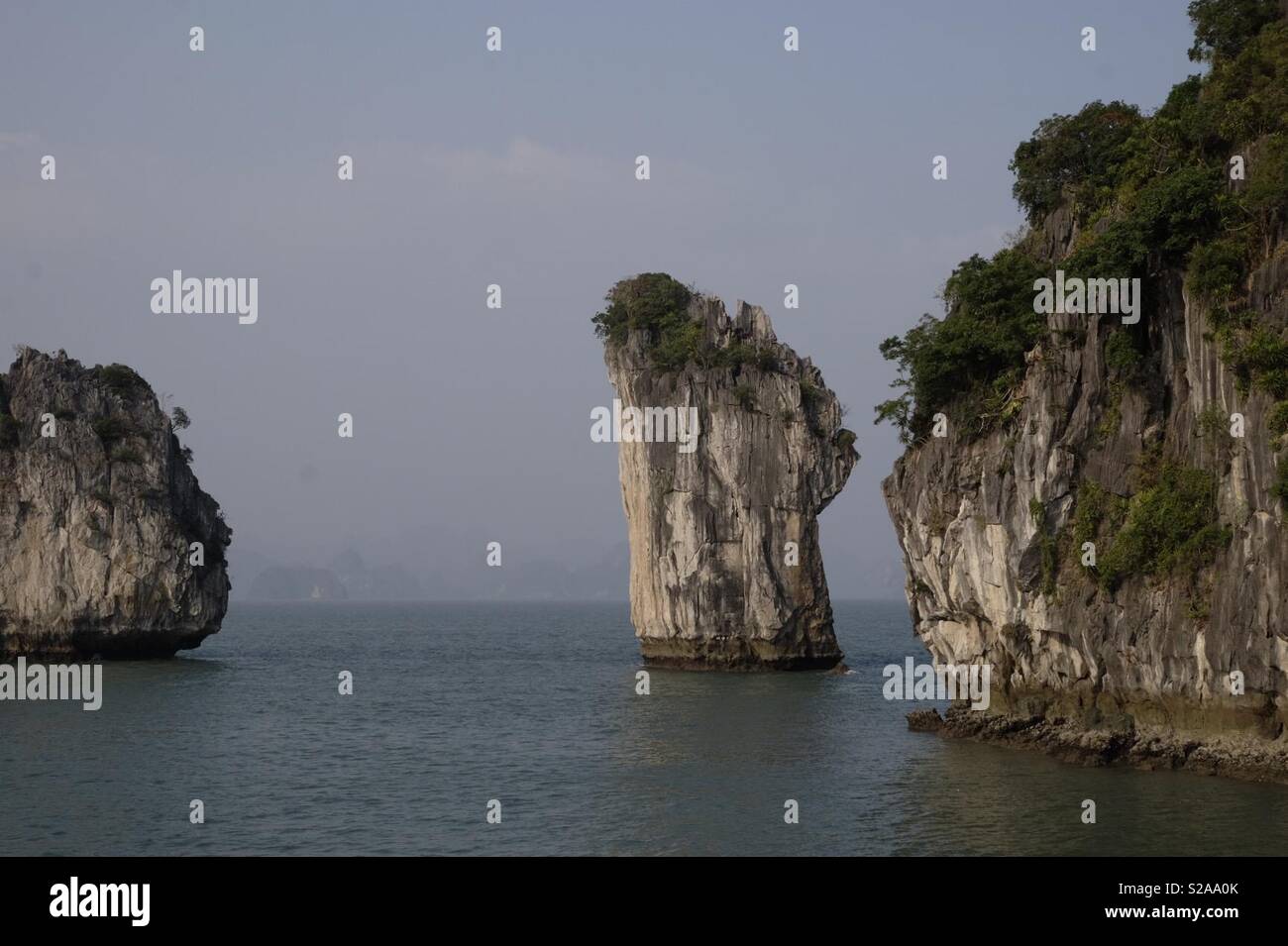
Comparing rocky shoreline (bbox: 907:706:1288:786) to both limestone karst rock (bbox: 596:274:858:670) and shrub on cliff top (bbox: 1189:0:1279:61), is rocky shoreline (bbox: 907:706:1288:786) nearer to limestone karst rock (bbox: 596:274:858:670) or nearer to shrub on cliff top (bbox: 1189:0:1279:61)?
shrub on cliff top (bbox: 1189:0:1279:61)

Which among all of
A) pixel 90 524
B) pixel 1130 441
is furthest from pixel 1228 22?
pixel 90 524

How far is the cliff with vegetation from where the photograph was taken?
29.9m

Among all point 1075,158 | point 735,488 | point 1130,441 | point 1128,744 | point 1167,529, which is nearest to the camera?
point 1167,529

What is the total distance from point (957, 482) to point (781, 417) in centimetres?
2537

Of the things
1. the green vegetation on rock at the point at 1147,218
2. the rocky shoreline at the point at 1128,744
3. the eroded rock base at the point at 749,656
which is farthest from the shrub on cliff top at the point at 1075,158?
the eroded rock base at the point at 749,656

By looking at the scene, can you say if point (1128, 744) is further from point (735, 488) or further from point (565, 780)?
point (735, 488)

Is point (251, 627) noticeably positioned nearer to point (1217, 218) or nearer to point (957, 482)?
point (957, 482)

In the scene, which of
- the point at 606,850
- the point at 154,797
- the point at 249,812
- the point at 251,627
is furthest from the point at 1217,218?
the point at 251,627

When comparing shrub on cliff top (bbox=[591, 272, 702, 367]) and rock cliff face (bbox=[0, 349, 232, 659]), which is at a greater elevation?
shrub on cliff top (bbox=[591, 272, 702, 367])

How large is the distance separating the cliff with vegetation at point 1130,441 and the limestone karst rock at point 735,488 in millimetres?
21706

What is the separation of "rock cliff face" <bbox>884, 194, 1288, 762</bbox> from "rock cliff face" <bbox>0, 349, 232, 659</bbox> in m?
A: 43.0

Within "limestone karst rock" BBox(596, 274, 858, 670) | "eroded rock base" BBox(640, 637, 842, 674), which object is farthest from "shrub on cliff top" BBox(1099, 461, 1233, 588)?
"eroded rock base" BBox(640, 637, 842, 674)

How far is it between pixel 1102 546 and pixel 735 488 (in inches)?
1216

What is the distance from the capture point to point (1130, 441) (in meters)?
33.8
